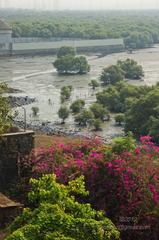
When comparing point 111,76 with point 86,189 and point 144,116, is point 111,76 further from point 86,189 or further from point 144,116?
point 86,189

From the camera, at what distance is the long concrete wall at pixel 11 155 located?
13.2 meters

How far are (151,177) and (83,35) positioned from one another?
79.8 meters

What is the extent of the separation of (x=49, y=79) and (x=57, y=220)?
155 ft

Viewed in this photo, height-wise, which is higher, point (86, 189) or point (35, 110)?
point (86, 189)

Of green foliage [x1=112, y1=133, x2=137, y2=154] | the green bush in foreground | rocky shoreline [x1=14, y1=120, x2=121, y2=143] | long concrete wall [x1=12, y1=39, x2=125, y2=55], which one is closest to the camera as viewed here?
the green bush in foreground

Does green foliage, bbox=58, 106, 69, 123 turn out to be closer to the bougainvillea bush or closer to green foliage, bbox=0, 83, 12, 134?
green foliage, bbox=0, 83, 12, 134

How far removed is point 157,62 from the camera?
231 ft

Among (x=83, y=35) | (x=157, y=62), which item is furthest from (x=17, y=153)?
(x=83, y=35)

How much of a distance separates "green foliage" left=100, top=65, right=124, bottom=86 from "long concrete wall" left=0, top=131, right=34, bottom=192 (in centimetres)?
3817

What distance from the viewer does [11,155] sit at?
525 inches

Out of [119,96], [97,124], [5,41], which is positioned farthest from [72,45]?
[97,124]

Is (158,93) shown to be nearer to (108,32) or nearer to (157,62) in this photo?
(157,62)

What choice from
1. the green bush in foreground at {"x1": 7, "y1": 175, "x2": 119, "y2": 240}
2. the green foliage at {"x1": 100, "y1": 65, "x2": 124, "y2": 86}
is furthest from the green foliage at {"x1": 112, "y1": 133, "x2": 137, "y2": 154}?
the green foliage at {"x1": 100, "y1": 65, "x2": 124, "y2": 86}

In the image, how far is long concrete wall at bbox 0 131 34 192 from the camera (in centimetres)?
1321
